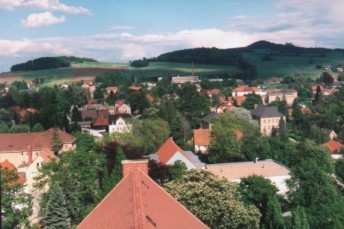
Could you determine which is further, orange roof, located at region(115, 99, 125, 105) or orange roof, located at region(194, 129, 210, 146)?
orange roof, located at region(115, 99, 125, 105)

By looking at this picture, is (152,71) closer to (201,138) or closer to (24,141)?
(201,138)

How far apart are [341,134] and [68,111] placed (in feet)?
150

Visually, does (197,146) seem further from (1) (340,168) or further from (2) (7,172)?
(2) (7,172)

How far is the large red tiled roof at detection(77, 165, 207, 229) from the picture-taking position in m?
11.9

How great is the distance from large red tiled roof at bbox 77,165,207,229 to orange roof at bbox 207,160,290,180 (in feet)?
77.2

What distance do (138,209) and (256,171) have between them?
28.8 metres

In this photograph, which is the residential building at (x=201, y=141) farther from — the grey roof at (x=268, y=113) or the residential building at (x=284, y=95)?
the residential building at (x=284, y=95)

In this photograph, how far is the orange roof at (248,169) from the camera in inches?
1513

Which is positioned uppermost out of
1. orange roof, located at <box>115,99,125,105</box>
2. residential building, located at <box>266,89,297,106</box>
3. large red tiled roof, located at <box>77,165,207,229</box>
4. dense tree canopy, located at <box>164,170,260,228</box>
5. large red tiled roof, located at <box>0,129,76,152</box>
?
large red tiled roof, located at <box>77,165,207,229</box>

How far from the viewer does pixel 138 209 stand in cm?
1190

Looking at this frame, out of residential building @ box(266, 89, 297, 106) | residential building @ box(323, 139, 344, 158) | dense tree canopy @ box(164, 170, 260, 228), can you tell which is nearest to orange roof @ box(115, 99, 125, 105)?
residential building @ box(266, 89, 297, 106)

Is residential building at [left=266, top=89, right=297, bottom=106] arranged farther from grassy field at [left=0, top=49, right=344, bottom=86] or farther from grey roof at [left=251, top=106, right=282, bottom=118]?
grassy field at [left=0, top=49, right=344, bottom=86]

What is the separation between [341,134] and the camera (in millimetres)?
71812

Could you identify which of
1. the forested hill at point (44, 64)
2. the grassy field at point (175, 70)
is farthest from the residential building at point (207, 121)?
the forested hill at point (44, 64)
